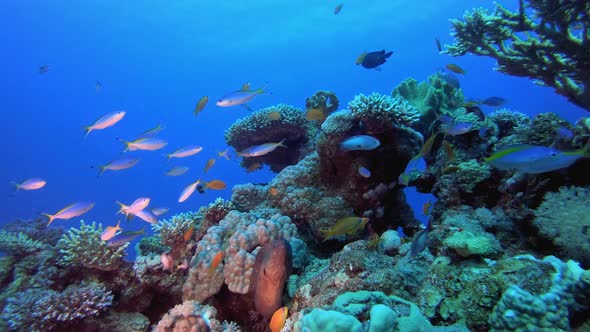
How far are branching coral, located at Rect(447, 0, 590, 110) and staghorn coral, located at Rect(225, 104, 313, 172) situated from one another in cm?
446

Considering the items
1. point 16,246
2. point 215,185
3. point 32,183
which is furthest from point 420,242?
point 32,183

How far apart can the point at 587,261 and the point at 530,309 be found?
1.49 metres

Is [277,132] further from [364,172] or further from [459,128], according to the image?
[459,128]

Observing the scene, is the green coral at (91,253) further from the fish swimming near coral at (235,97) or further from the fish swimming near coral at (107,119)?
the fish swimming near coral at (235,97)

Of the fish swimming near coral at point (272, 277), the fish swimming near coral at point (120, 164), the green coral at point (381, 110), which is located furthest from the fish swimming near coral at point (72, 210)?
the green coral at point (381, 110)

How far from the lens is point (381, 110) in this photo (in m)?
5.51

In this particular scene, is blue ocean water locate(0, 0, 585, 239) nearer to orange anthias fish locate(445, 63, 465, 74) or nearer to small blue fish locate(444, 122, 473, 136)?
orange anthias fish locate(445, 63, 465, 74)

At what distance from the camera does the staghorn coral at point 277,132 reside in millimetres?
8359

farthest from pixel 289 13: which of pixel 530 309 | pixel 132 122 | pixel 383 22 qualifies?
pixel 132 122

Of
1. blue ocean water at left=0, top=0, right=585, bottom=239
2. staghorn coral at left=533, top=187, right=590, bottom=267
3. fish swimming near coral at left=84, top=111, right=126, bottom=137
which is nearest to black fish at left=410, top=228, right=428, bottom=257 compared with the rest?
staghorn coral at left=533, top=187, right=590, bottom=267

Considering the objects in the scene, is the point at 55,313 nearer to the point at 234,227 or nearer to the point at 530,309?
the point at 234,227

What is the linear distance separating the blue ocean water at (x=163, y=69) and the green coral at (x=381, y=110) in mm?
32958

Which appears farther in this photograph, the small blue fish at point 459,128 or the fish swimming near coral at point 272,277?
the small blue fish at point 459,128

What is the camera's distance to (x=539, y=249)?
A: 12.7ft
